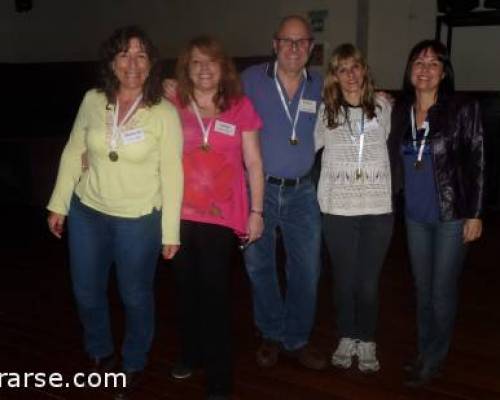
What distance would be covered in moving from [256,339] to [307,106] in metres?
1.28

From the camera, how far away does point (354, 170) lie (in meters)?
2.32

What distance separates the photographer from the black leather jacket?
2166 millimetres

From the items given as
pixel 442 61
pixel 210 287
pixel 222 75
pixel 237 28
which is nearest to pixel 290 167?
pixel 222 75

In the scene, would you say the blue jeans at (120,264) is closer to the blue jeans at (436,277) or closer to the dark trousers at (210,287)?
the dark trousers at (210,287)

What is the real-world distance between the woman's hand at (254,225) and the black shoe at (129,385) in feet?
2.62

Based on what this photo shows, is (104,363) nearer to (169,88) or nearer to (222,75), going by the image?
(169,88)

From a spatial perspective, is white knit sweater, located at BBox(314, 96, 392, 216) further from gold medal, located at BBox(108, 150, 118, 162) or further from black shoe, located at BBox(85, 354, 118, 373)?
black shoe, located at BBox(85, 354, 118, 373)

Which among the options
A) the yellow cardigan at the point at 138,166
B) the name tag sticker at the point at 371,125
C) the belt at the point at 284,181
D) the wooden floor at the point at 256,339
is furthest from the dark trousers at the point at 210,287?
the name tag sticker at the point at 371,125

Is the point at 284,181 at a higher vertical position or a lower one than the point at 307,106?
lower

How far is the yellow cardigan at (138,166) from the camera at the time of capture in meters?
2.08

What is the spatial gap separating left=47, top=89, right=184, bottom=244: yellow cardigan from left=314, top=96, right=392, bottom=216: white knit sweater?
666 millimetres

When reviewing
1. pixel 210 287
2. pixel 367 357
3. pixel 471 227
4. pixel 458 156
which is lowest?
pixel 367 357

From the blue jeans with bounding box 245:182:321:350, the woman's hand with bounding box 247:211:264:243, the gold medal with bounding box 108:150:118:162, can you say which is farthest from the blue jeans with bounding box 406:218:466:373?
the gold medal with bounding box 108:150:118:162

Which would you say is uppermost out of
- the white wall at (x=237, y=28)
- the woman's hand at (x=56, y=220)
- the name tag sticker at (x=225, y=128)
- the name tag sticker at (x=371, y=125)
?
the white wall at (x=237, y=28)
